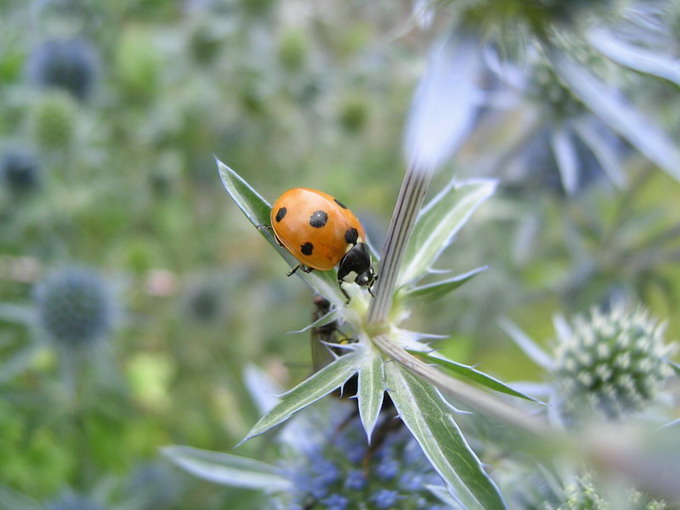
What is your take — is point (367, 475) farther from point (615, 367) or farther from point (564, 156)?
point (564, 156)

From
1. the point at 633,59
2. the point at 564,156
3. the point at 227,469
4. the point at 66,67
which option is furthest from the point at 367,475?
the point at 66,67

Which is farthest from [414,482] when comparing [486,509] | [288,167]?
[288,167]

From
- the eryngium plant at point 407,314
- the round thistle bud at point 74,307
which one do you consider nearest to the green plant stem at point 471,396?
the eryngium plant at point 407,314

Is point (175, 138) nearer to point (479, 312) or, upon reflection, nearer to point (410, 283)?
point (479, 312)

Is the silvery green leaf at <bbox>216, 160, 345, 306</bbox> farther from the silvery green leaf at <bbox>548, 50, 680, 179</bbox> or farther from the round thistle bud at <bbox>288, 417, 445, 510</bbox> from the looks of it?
the silvery green leaf at <bbox>548, 50, 680, 179</bbox>

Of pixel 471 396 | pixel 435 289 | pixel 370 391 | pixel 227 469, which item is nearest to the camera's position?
pixel 471 396
